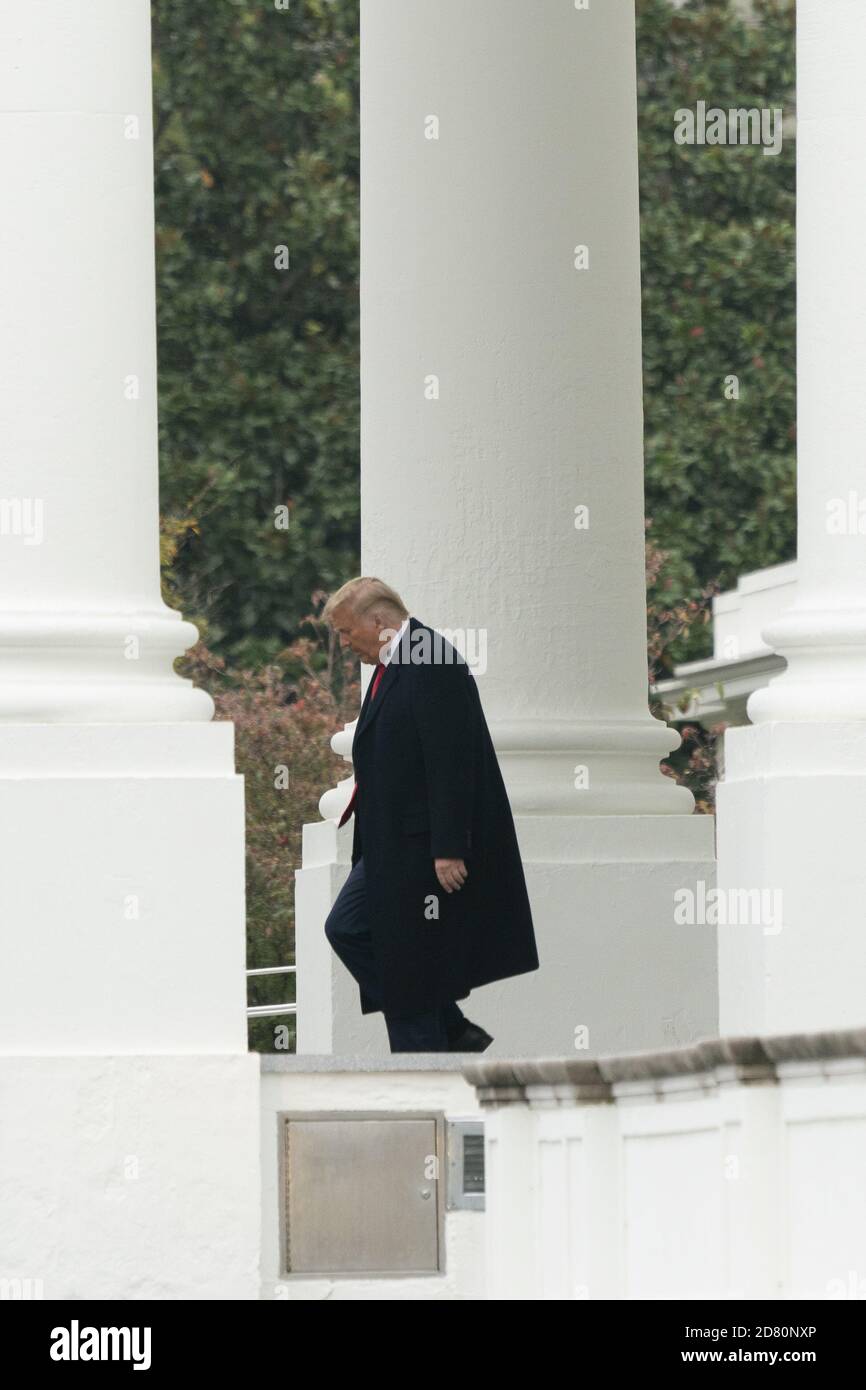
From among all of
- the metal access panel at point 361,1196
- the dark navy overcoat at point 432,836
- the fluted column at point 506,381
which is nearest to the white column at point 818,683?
the dark navy overcoat at point 432,836

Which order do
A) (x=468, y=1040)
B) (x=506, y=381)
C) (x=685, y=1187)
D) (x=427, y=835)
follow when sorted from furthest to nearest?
(x=506, y=381) → (x=468, y=1040) → (x=427, y=835) → (x=685, y=1187)

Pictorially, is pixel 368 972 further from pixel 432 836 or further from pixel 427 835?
pixel 432 836

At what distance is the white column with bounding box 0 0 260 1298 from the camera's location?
20.8 metres

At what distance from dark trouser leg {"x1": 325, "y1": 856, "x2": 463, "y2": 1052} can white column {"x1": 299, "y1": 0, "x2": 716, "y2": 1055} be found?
4.94 meters

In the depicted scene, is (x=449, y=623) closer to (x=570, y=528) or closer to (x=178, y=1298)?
(x=570, y=528)

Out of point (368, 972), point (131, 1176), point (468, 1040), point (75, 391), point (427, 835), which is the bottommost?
point (131, 1176)

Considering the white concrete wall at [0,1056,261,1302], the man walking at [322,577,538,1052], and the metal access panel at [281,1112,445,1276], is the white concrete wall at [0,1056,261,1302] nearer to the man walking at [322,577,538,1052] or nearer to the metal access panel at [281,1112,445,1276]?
the metal access panel at [281,1112,445,1276]

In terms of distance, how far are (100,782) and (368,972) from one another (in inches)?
131

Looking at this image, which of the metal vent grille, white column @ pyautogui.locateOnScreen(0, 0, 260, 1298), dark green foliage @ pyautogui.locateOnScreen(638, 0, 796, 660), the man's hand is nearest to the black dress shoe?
the man's hand

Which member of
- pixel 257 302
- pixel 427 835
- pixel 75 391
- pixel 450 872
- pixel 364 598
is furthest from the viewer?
pixel 257 302

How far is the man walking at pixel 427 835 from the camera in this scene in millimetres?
23062

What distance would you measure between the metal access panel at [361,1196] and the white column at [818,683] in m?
2.50

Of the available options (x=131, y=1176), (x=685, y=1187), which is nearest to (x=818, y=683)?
(x=131, y=1176)

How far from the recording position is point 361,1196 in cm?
2098
